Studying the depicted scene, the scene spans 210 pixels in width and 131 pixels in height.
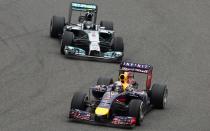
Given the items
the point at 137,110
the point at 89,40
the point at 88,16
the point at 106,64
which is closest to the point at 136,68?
the point at 137,110

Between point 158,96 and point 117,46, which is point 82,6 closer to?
point 117,46

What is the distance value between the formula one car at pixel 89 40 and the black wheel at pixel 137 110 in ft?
26.6

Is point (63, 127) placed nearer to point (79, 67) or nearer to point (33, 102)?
point (33, 102)

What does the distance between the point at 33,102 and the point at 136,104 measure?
339 centimetres

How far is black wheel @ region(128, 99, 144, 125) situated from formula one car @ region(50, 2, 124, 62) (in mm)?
8094

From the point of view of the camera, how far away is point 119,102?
78.6ft

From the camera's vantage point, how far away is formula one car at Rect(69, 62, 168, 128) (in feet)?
75.5

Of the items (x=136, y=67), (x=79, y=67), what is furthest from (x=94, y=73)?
(x=136, y=67)

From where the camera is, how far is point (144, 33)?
1474 inches

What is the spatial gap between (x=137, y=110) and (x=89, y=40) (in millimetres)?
9483

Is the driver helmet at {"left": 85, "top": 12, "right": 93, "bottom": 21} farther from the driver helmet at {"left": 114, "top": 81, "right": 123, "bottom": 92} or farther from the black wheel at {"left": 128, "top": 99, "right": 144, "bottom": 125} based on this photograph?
the black wheel at {"left": 128, "top": 99, "right": 144, "bottom": 125}

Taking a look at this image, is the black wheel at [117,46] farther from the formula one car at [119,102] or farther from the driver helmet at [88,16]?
the formula one car at [119,102]

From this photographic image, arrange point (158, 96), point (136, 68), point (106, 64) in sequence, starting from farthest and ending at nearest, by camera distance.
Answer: point (106, 64) < point (136, 68) < point (158, 96)

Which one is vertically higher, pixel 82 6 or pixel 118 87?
pixel 82 6
